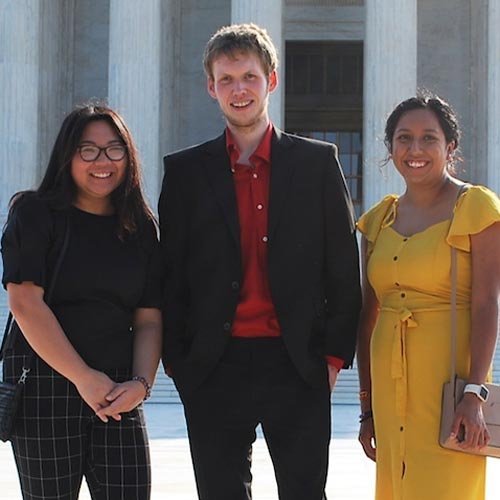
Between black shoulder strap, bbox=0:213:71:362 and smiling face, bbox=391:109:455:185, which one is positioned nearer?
black shoulder strap, bbox=0:213:71:362

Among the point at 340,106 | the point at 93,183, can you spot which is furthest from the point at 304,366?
the point at 340,106

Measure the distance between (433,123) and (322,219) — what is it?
30.3 inches

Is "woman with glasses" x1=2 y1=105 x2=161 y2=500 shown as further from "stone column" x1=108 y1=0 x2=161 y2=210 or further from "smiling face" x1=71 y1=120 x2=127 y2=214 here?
"stone column" x1=108 y1=0 x2=161 y2=210

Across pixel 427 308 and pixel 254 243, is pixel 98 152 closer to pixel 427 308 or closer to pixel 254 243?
pixel 254 243

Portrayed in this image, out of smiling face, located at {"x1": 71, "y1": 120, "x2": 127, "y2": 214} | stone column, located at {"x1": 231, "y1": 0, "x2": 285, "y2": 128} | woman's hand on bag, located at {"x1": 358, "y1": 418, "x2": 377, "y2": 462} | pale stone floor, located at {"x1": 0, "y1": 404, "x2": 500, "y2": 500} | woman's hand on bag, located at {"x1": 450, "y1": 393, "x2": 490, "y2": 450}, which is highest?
stone column, located at {"x1": 231, "y1": 0, "x2": 285, "y2": 128}

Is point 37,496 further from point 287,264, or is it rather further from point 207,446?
point 287,264

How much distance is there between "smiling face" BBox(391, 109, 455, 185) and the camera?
193 inches

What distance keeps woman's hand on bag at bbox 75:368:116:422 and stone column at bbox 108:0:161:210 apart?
2257 centimetres

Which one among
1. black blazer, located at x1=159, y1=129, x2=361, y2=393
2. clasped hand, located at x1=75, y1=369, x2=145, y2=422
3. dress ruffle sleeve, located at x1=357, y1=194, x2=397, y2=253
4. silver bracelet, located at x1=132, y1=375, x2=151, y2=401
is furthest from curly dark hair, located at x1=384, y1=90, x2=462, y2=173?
clasped hand, located at x1=75, y1=369, x2=145, y2=422

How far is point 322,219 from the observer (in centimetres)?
486

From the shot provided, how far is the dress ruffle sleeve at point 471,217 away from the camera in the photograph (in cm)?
458

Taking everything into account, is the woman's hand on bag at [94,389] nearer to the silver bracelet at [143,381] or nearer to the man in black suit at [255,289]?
the silver bracelet at [143,381]

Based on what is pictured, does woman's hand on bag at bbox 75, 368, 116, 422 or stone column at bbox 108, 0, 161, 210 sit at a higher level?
stone column at bbox 108, 0, 161, 210

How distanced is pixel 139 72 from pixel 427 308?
23141mm
